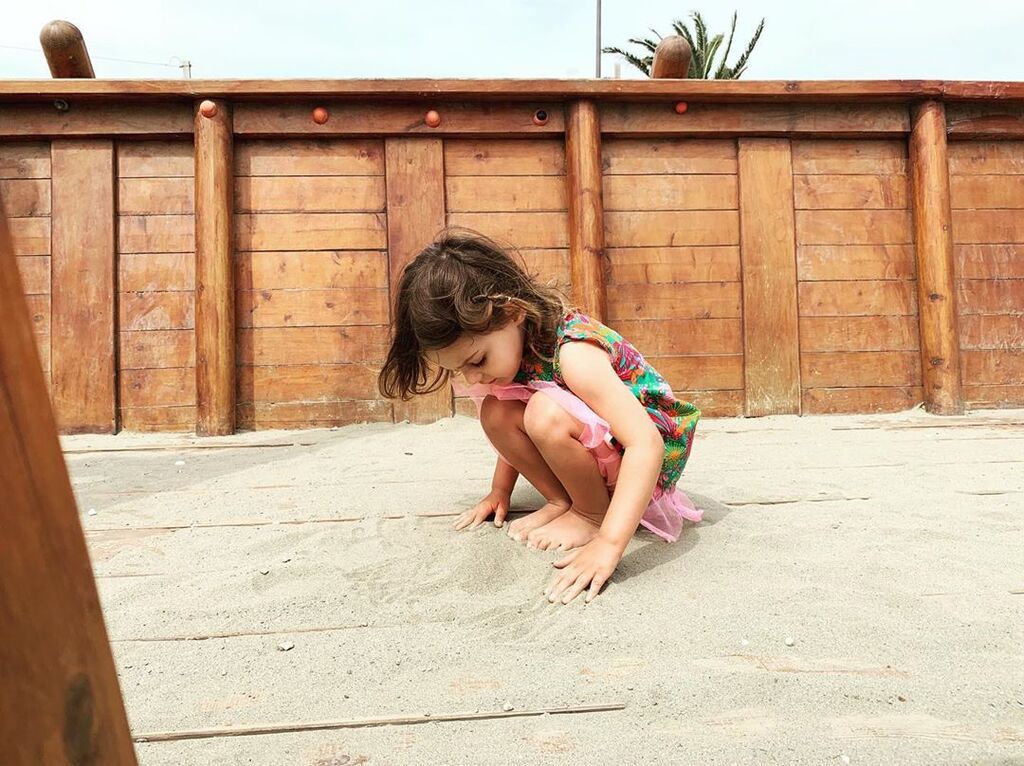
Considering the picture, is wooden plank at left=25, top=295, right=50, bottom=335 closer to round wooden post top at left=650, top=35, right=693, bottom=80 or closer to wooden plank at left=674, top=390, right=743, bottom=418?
wooden plank at left=674, top=390, right=743, bottom=418

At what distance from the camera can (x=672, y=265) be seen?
3.90 m

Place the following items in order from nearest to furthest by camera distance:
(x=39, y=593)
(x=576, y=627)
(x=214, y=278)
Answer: (x=39, y=593) → (x=576, y=627) → (x=214, y=278)

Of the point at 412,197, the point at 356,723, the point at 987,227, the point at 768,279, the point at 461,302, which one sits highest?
the point at 412,197

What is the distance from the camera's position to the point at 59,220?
3.67 metres

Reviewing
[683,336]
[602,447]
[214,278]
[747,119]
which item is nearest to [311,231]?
[214,278]

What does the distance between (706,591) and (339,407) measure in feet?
8.93


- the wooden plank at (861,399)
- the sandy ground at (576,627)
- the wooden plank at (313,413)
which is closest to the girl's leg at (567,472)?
the sandy ground at (576,627)

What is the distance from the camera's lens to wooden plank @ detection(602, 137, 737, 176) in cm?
395

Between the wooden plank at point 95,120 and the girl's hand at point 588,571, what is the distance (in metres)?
3.47

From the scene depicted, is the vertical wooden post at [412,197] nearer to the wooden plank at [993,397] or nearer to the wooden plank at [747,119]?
the wooden plank at [747,119]

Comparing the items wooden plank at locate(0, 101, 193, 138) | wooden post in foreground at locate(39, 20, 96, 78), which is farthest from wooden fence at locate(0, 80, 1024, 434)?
wooden post in foreground at locate(39, 20, 96, 78)

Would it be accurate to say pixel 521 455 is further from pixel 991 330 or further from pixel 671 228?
pixel 991 330

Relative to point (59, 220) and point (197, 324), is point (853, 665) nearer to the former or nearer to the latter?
point (197, 324)

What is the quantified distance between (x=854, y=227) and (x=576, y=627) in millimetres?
3628
